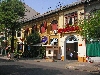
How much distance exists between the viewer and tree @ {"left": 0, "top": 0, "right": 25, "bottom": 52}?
3408 cm

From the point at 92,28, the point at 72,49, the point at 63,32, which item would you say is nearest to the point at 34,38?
the point at 72,49

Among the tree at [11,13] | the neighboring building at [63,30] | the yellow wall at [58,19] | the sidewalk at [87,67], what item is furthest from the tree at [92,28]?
the tree at [11,13]

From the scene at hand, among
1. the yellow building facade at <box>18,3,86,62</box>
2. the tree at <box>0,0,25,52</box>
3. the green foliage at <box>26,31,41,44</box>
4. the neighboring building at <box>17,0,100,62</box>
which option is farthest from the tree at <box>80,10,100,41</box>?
the green foliage at <box>26,31,41,44</box>

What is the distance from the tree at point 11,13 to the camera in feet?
112

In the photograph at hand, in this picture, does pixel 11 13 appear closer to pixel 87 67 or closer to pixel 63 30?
Answer: pixel 63 30

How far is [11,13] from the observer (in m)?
34.5

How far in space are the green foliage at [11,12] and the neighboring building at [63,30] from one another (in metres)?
4.65

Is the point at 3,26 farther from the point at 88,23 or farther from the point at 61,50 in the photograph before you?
the point at 88,23

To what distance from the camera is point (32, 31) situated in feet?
137

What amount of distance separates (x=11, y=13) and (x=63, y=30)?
962cm

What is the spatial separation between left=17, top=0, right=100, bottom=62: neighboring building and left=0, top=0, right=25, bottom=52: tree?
15.2 ft

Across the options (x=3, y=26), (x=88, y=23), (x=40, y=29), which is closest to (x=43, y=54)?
(x=40, y=29)

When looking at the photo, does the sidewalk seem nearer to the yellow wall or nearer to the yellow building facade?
the yellow building facade

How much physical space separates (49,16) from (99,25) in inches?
775
